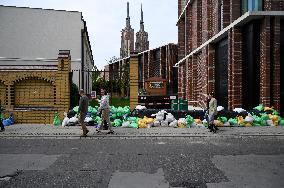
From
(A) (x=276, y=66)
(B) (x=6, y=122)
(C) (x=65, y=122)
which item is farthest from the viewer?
(A) (x=276, y=66)

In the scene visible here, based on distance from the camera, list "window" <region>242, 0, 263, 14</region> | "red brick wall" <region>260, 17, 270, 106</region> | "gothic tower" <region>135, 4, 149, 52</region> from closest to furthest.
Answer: "red brick wall" <region>260, 17, 270, 106</region> → "window" <region>242, 0, 263, 14</region> → "gothic tower" <region>135, 4, 149, 52</region>

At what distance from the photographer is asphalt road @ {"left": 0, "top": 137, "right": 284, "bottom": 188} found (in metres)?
5.69

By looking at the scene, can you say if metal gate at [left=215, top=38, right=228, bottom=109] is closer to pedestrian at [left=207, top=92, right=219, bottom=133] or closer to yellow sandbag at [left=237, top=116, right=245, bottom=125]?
yellow sandbag at [left=237, top=116, right=245, bottom=125]

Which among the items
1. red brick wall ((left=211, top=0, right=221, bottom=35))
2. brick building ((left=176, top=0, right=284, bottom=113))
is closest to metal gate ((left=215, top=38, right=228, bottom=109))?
brick building ((left=176, top=0, right=284, bottom=113))

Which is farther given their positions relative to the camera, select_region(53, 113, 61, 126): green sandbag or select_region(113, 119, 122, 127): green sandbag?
select_region(53, 113, 61, 126): green sandbag

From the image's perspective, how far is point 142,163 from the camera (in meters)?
Answer: 7.22

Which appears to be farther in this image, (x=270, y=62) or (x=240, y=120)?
(x=270, y=62)

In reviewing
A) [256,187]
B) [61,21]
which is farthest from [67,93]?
[61,21]

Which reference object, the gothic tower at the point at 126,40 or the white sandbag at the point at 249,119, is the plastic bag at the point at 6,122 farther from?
the gothic tower at the point at 126,40

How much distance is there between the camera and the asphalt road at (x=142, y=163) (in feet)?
18.7

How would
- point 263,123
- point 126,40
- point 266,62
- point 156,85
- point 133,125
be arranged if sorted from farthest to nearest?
point 126,40
point 156,85
point 266,62
point 263,123
point 133,125

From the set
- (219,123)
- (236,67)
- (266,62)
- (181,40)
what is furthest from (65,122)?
(181,40)

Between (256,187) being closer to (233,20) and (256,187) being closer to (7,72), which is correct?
(7,72)

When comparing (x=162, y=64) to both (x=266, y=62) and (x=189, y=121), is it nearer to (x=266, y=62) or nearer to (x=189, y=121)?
(x=266, y=62)
